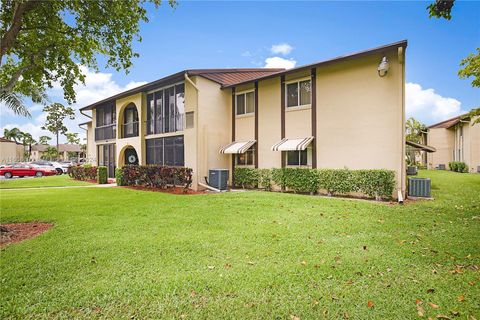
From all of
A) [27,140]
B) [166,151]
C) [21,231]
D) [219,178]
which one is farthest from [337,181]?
[27,140]

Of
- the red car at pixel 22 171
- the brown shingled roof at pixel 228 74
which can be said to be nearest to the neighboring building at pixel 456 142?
the brown shingled roof at pixel 228 74

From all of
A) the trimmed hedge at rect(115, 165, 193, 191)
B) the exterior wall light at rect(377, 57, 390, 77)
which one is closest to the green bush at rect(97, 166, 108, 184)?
the trimmed hedge at rect(115, 165, 193, 191)

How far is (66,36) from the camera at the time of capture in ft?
34.0

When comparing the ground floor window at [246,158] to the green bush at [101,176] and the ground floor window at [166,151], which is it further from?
the green bush at [101,176]

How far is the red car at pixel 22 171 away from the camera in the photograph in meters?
33.1

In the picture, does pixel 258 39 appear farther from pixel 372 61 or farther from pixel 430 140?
pixel 430 140

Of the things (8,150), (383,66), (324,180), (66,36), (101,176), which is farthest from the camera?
(8,150)

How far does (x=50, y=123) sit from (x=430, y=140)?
8414 centimetres

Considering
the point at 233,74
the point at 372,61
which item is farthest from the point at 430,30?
the point at 233,74

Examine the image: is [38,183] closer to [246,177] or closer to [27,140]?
[246,177]

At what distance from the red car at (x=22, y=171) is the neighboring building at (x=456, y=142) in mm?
50606

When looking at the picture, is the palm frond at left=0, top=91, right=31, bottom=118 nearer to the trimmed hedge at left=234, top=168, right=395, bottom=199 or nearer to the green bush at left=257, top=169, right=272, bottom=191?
the trimmed hedge at left=234, top=168, right=395, bottom=199

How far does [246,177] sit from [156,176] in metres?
6.01

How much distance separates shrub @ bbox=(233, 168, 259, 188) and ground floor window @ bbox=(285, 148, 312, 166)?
2328 millimetres
